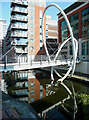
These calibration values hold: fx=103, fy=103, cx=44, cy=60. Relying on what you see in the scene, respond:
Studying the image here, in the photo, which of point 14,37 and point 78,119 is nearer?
point 78,119

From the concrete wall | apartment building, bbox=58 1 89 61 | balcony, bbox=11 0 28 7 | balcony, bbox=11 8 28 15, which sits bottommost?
the concrete wall

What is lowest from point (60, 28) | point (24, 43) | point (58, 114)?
point (58, 114)

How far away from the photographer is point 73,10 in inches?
1022

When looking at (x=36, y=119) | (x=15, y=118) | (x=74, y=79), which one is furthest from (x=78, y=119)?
(x=74, y=79)

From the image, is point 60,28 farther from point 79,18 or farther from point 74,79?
point 74,79

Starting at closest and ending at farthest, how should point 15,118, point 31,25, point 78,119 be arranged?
point 15,118, point 78,119, point 31,25

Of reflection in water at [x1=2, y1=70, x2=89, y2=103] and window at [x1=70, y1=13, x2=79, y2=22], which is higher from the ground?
window at [x1=70, y1=13, x2=79, y2=22]

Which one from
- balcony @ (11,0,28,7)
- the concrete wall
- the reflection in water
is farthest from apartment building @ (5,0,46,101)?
the concrete wall

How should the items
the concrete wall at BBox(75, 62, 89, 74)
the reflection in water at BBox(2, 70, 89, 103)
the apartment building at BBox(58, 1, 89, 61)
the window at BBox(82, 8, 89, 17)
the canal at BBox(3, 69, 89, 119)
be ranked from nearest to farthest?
1. the canal at BBox(3, 69, 89, 119)
2. the reflection in water at BBox(2, 70, 89, 103)
3. the concrete wall at BBox(75, 62, 89, 74)
4. the window at BBox(82, 8, 89, 17)
5. the apartment building at BBox(58, 1, 89, 61)

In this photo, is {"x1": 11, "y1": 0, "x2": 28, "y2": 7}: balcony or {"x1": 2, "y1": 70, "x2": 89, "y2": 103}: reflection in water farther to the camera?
{"x1": 11, "y1": 0, "x2": 28, "y2": 7}: balcony

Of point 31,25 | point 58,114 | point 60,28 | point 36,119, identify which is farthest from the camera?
point 60,28

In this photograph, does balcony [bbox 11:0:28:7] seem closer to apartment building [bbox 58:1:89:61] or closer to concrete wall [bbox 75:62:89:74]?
apartment building [bbox 58:1:89:61]

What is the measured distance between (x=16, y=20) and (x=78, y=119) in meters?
26.0

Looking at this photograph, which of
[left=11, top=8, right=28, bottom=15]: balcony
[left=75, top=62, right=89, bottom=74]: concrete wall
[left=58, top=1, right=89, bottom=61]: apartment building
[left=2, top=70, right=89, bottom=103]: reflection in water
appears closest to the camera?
[left=2, top=70, right=89, bottom=103]: reflection in water
